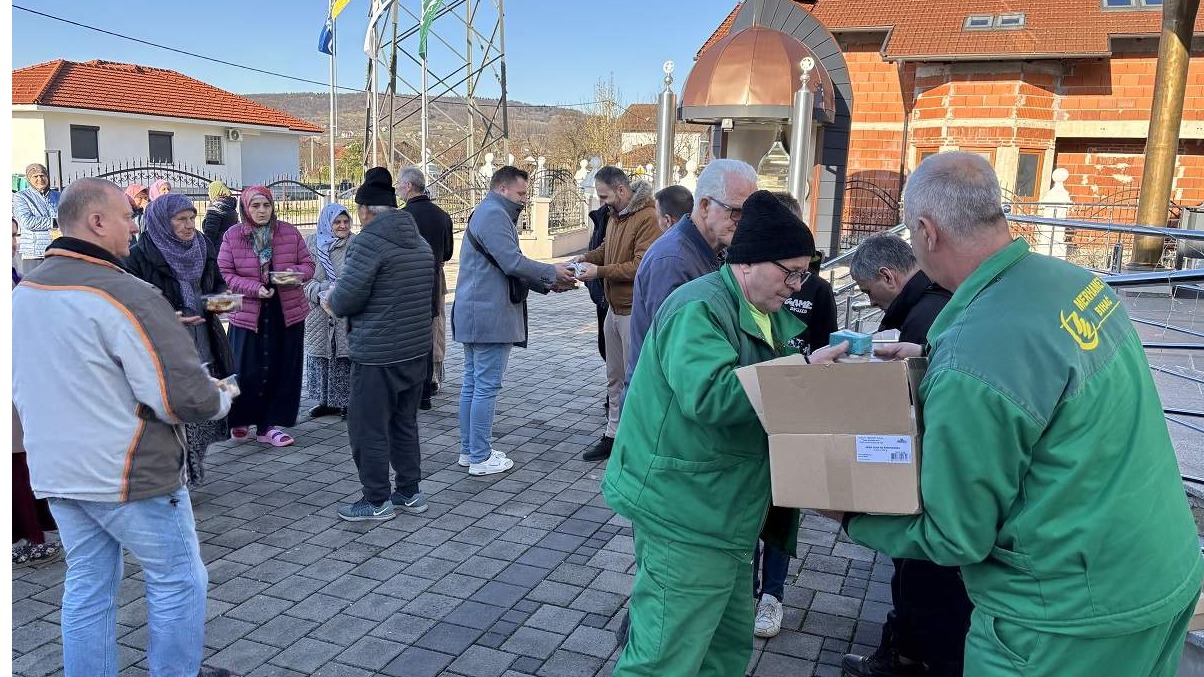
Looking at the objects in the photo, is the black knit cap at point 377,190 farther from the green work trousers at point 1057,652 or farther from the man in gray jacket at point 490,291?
the green work trousers at point 1057,652

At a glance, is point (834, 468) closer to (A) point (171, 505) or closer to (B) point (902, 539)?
(B) point (902, 539)

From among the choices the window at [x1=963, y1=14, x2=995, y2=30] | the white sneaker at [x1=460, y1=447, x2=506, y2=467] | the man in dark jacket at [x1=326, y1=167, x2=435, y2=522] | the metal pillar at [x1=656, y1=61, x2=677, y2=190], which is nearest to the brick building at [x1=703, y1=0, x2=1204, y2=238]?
the window at [x1=963, y1=14, x2=995, y2=30]

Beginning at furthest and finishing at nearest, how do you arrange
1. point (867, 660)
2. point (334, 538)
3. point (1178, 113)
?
1. point (1178, 113)
2. point (334, 538)
3. point (867, 660)

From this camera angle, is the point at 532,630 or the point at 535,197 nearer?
the point at 532,630

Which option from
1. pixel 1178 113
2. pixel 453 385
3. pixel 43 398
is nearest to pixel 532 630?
pixel 43 398

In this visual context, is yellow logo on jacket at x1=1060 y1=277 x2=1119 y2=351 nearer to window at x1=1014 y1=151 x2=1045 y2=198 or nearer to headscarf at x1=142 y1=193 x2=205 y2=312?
headscarf at x1=142 y1=193 x2=205 y2=312

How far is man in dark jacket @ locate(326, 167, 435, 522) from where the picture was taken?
4.82 meters

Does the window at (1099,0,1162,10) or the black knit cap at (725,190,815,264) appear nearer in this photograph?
the black knit cap at (725,190,815,264)

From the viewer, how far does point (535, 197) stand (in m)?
18.8

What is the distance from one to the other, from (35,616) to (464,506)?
7.46 feet

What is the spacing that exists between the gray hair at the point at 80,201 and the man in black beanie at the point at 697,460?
1.92m

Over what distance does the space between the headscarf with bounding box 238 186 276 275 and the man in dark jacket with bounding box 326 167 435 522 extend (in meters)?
1.49

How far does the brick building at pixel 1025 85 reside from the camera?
20.0 meters

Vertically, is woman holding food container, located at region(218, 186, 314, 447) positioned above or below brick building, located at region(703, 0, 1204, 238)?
below
